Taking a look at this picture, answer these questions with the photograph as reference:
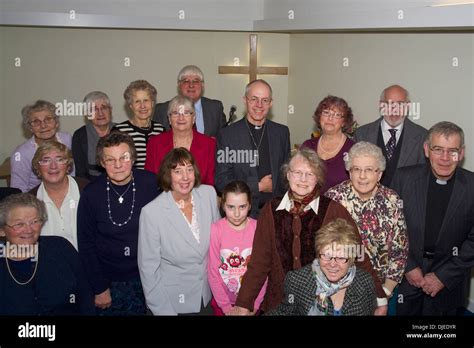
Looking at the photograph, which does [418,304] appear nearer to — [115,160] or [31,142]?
[115,160]

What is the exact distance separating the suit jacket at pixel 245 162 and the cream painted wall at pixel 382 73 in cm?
136

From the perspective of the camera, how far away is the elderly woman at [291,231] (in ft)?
9.17

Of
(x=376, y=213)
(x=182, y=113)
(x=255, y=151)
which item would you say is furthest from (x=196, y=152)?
(x=376, y=213)

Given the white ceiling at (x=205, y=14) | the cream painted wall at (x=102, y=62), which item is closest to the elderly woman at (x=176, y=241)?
the white ceiling at (x=205, y=14)

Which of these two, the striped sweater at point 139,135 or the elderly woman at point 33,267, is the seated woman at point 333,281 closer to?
the elderly woman at point 33,267

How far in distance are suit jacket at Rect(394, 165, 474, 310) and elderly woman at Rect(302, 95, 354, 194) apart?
38 cm

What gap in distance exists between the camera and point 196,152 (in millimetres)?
3576

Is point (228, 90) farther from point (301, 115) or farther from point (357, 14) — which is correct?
point (357, 14)

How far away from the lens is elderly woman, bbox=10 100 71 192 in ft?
11.8

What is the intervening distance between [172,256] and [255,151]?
101cm

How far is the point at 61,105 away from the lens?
20.1ft

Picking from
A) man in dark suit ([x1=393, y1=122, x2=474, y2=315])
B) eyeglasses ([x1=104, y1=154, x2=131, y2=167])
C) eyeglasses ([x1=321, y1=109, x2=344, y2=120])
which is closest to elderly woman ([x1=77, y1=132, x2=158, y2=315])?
eyeglasses ([x1=104, y1=154, x2=131, y2=167])

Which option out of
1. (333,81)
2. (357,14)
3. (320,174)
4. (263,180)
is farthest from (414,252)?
(333,81)

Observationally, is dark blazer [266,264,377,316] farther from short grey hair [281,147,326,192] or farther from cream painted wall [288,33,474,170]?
cream painted wall [288,33,474,170]
